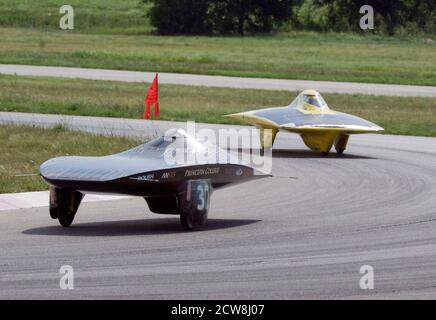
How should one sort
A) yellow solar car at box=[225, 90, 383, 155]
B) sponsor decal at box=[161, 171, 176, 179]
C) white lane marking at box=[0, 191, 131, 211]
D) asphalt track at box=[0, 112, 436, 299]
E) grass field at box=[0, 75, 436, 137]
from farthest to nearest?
grass field at box=[0, 75, 436, 137] → yellow solar car at box=[225, 90, 383, 155] → white lane marking at box=[0, 191, 131, 211] → sponsor decal at box=[161, 171, 176, 179] → asphalt track at box=[0, 112, 436, 299]

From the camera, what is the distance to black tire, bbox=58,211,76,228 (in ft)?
44.8

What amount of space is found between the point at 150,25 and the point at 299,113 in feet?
202

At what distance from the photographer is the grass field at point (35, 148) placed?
58.6ft

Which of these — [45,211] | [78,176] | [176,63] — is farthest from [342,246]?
[176,63]

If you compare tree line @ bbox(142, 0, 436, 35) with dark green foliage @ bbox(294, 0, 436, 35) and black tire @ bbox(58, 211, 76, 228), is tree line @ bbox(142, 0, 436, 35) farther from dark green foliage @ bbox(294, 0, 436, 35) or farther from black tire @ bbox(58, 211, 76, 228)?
black tire @ bbox(58, 211, 76, 228)

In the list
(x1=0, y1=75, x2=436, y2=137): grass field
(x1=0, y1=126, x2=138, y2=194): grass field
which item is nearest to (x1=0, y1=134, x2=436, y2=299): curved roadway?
(x1=0, y1=126, x2=138, y2=194): grass field

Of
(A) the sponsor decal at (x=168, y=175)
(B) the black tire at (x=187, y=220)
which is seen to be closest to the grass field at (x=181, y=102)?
(B) the black tire at (x=187, y=220)

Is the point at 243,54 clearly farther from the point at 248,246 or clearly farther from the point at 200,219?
the point at 248,246

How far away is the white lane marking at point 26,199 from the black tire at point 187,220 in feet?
9.57

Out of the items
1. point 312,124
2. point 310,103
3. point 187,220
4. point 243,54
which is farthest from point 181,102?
point 243,54

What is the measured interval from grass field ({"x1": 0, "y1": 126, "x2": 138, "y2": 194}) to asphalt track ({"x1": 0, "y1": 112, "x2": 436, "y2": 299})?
2.22 metres
